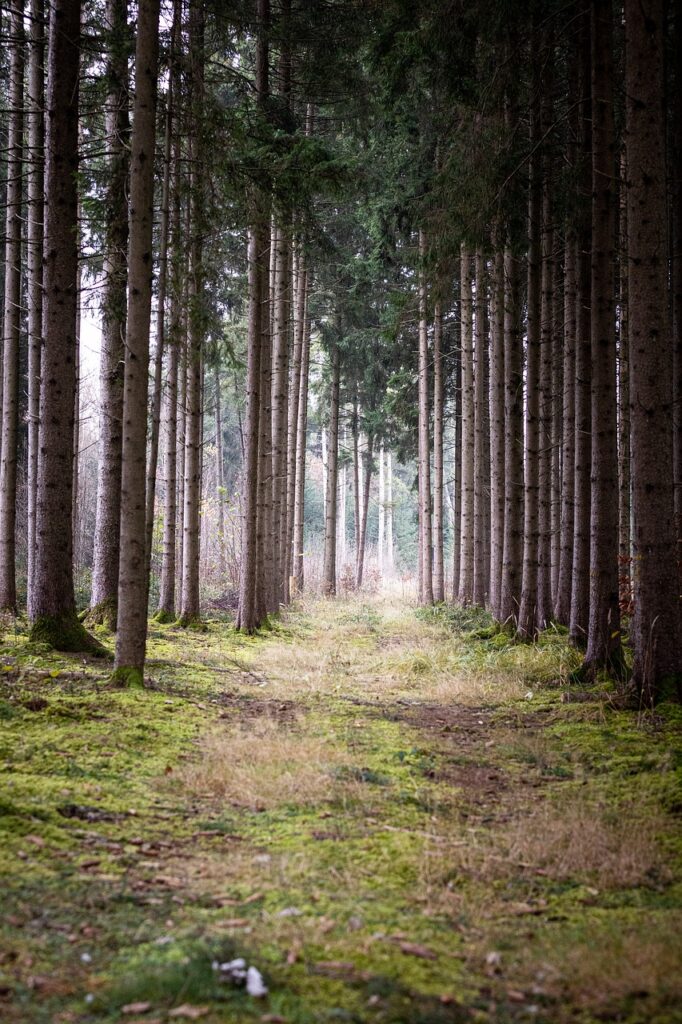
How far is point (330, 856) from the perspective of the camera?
Answer: 420 cm

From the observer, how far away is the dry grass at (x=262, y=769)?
5250 mm

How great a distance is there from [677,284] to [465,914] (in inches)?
354

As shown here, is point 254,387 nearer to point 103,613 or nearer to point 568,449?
point 103,613

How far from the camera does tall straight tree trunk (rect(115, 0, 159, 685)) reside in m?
7.60

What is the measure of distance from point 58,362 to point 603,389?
640 centimetres

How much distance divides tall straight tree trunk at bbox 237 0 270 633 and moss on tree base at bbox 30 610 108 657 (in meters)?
4.89

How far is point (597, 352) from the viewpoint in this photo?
29.1 feet

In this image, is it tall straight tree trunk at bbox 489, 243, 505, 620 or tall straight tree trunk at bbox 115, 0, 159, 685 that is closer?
tall straight tree trunk at bbox 115, 0, 159, 685

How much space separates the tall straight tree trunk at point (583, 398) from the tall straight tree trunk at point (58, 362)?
250 inches

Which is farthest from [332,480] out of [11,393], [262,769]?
[262,769]

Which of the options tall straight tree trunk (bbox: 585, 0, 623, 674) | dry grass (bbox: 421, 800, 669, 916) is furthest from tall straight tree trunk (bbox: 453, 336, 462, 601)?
dry grass (bbox: 421, 800, 669, 916)

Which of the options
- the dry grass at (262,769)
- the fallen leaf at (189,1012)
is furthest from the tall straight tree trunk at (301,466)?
the fallen leaf at (189,1012)

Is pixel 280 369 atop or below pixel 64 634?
atop

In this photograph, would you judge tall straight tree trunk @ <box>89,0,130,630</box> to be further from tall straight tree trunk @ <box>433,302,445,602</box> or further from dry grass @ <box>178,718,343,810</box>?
tall straight tree trunk @ <box>433,302,445,602</box>
